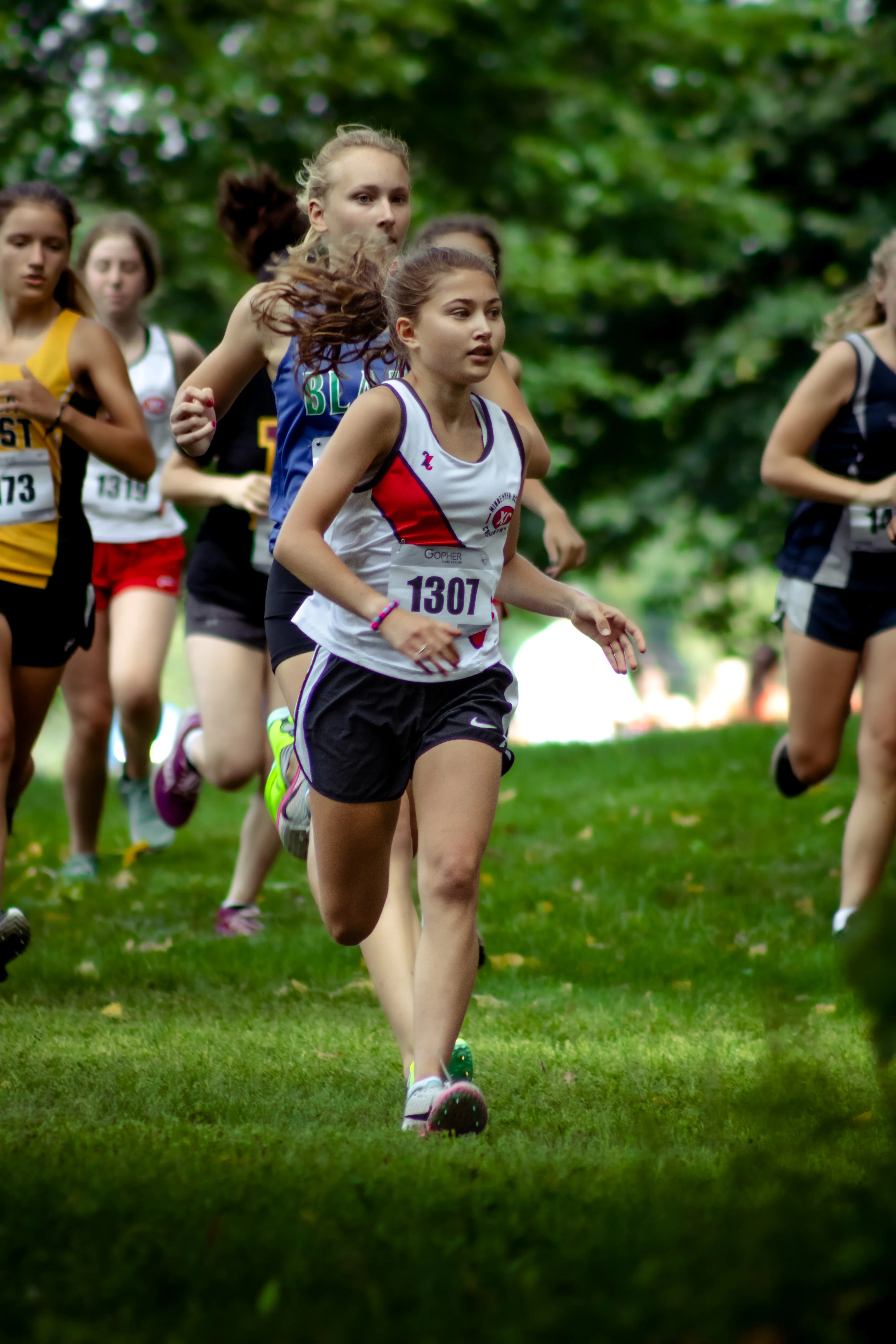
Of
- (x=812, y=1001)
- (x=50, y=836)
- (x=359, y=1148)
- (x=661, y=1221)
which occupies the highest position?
(x=661, y=1221)

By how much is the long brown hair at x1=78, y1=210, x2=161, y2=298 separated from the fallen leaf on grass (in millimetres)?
2716

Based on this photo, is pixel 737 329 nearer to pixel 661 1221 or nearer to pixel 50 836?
pixel 50 836

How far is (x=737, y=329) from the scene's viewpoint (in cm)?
1919

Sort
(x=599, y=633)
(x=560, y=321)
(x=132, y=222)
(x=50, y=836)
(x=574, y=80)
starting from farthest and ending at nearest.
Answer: (x=560, y=321)
(x=574, y=80)
(x=50, y=836)
(x=132, y=222)
(x=599, y=633)

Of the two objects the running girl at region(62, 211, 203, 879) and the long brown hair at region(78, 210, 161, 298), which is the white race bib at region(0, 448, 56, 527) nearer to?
the running girl at region(62, 211, 203, 879)

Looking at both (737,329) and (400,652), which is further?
(737,329)

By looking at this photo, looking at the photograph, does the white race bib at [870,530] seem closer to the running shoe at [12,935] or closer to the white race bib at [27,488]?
the white race bib at [27,488]

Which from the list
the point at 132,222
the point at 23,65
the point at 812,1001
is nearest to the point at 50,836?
the point at 132,222

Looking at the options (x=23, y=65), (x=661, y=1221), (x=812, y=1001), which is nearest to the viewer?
(x=661, y=1221)

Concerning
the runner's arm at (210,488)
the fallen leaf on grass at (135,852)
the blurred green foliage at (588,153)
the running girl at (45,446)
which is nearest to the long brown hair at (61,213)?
the running girl at (45,446)

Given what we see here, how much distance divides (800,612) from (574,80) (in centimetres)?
1340

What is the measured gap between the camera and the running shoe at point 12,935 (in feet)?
17.0

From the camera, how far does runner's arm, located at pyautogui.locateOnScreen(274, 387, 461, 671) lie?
377cm

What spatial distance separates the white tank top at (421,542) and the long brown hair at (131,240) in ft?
13.7
